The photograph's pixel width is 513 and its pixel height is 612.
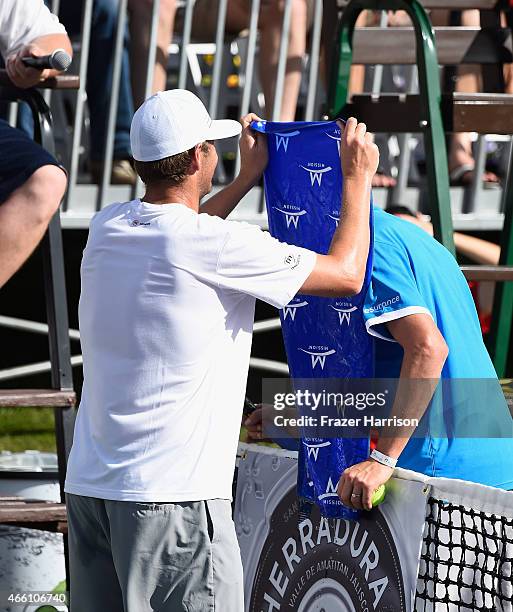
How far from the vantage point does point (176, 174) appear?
3016 mm

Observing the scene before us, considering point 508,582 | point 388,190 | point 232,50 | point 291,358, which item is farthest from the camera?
point 232,50

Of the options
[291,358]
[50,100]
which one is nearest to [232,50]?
[50,100]

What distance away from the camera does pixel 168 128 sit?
301 centimetres

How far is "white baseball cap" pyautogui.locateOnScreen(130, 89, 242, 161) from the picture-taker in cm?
300

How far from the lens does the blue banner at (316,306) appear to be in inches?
125

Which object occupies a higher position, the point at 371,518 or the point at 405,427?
the point at 405,427

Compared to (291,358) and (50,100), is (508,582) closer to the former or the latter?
(291,358)

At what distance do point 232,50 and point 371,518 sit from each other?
477cm

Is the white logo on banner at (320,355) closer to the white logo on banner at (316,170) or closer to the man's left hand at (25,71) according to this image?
the white logo on banner at (316,170)

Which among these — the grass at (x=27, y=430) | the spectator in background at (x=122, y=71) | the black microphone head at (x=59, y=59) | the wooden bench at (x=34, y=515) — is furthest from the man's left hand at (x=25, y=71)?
the grass at (x=27, y=430)

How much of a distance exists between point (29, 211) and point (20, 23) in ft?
2.51

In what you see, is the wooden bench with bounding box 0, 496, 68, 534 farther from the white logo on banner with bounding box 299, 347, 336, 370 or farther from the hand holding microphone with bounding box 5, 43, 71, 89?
the hand holding microphone with bounding box 5, 43, 71, 89

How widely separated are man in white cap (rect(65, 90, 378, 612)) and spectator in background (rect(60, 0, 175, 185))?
2.93m

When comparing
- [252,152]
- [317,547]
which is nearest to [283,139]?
[252,152]
